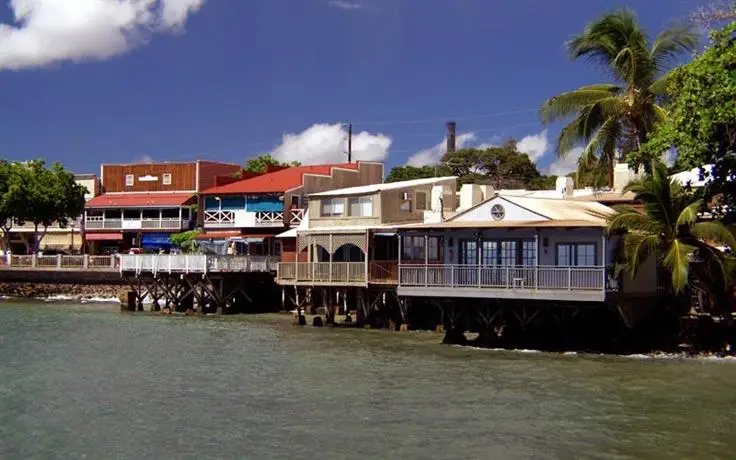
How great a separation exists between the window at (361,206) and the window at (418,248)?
2.33m

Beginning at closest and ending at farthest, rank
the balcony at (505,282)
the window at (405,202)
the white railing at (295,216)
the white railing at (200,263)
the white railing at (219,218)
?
1. the balcony at (505,282)
2. the window at (405,202)
3. the white railing at (200,263)
4. the white railing at (295,216)
5. the white railing at (219,218)

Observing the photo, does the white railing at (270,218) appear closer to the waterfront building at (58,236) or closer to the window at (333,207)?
the window at (333,207)

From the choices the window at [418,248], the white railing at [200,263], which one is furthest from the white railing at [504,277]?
the white railing at [200,263]

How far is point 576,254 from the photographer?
32844 mm

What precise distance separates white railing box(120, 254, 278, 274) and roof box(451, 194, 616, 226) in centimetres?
1760

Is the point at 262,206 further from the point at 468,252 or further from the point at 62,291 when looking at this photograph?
the point at 468,252

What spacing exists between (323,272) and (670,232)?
1713 cm

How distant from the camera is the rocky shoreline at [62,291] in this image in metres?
62.6

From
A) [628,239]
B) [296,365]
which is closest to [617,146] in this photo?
[628,239]

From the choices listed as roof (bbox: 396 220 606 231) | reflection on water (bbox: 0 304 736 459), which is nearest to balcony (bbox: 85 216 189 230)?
reflection on water (bbox: 0 304 736 459)

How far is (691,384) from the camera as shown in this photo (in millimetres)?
24484

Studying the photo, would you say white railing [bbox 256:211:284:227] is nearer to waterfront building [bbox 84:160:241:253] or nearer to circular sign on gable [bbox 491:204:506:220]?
waterfront building [bbox 84:160:241:253]

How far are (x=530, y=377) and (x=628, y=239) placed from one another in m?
6.82

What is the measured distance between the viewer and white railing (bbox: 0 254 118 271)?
62219 mm
